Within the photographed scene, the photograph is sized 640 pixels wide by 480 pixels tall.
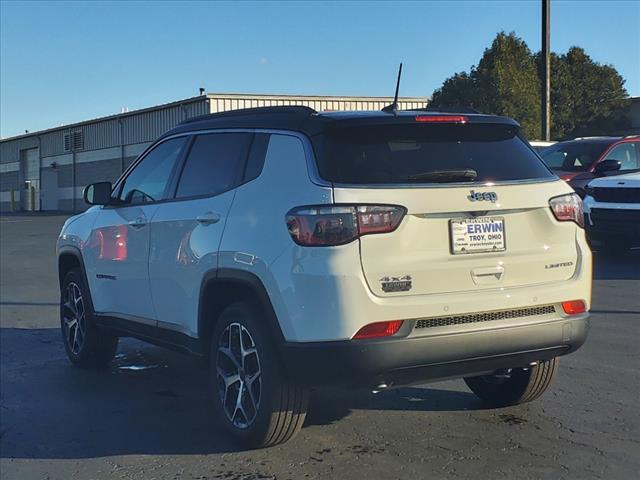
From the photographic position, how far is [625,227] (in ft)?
37.7

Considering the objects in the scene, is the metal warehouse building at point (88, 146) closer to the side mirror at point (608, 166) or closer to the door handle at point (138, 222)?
the side mirror at point (608, 166)

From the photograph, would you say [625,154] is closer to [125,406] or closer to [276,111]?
[276,111]

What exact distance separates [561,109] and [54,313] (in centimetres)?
3345

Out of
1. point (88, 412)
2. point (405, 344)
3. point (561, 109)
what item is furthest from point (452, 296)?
point (561, 109)

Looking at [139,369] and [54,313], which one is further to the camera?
[54,313]

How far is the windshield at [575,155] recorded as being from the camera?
13156mm

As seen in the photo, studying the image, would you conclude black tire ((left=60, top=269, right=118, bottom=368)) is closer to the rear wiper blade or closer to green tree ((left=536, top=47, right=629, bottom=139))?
the rear wiper blade

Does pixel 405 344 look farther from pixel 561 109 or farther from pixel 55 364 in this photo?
pixel 561 109

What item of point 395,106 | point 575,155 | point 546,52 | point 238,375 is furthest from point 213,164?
point 546,52

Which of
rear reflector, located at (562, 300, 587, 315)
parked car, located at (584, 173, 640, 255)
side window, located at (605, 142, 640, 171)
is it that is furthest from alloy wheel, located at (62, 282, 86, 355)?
side window, located at (605, 142, 640, 171)

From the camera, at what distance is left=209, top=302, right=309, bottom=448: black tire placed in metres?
4.20

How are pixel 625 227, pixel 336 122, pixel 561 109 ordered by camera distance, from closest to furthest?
pixel 336 122 → pixel 625 227 → pixel 561 109

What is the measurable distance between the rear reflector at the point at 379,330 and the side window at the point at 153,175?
2144mm

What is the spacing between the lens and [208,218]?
468 centimetres
